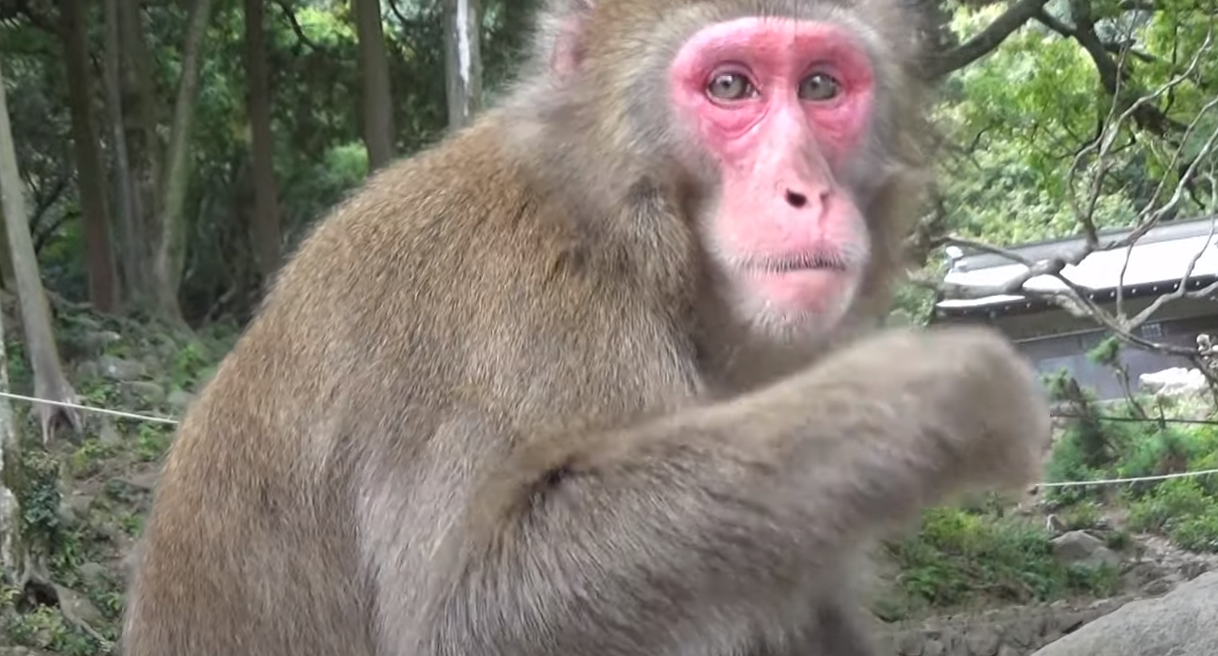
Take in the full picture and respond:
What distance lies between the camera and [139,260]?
52.3ft

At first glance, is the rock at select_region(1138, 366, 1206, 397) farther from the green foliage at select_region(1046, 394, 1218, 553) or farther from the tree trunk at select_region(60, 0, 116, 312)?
the tree trunk at select_region(60, 0, 116, 312)

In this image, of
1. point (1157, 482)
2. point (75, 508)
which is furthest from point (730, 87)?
point (1157, 482)

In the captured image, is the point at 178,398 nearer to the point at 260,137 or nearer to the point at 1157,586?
the point at 260,137

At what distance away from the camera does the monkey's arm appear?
2436 millimetres

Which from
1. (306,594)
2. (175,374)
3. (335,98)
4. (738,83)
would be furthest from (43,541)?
(335,98)

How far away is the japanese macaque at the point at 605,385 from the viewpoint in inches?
97.8

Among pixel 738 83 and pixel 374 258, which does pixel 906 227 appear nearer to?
pixel 738 83

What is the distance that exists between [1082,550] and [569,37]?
9.06 metres

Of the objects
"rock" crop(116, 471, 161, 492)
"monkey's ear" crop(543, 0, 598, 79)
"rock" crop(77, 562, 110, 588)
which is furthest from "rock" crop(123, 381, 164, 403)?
"monkey's ear" crop(543, 0, 598, 79)

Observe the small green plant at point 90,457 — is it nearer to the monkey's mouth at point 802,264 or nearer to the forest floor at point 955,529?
the forest floor at point 955,529

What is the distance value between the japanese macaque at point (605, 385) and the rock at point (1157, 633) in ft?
5.81

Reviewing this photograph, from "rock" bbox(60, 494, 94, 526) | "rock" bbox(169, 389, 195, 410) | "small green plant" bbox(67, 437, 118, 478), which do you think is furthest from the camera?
"rock" bbox(169, 389, 195, 410)

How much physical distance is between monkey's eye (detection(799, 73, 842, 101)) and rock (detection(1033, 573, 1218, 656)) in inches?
93.1

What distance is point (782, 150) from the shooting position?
2.75 m
